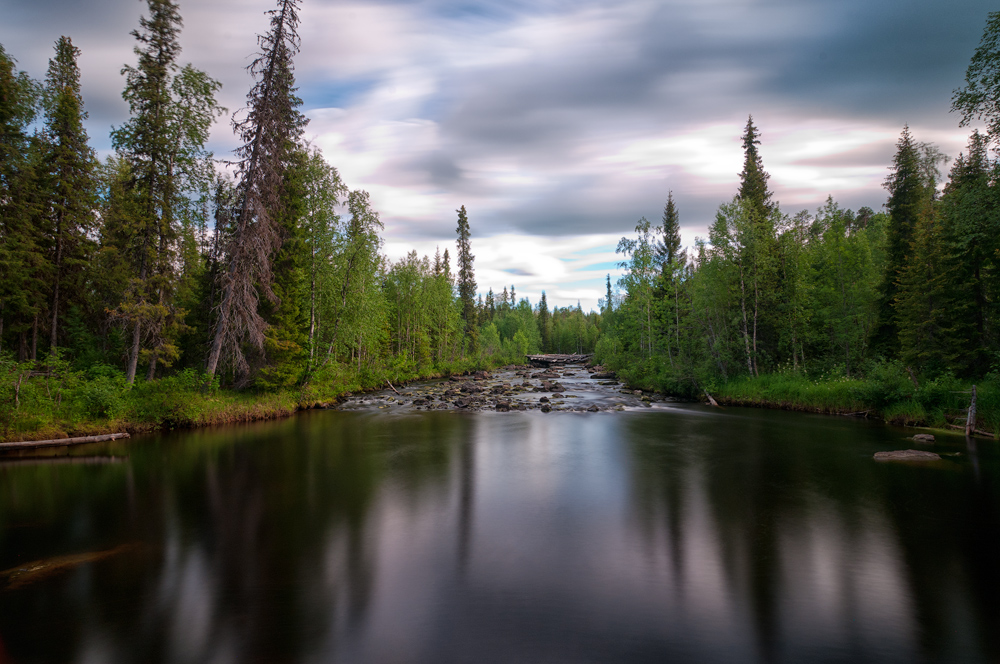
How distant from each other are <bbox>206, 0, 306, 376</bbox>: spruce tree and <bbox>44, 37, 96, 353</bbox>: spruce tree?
8.18m

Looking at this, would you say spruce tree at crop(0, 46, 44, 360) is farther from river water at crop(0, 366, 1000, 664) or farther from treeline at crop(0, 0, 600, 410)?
river water at crop(0, 366, 1000, 664)

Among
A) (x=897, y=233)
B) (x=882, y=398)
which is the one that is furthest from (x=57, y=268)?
(x=897, y=233)

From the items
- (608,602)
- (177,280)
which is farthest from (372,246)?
(608,602)

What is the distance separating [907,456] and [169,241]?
97.0 feet

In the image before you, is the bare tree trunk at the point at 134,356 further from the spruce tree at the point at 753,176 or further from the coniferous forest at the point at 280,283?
the spruce tree at the point at 753,176

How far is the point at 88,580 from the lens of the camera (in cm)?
675

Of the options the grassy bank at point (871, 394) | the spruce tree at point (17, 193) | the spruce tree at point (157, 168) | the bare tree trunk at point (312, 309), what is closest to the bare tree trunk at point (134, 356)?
the spruce tree at point (157, 168)

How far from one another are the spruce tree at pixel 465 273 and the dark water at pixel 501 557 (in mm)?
50233

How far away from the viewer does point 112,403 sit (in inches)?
654

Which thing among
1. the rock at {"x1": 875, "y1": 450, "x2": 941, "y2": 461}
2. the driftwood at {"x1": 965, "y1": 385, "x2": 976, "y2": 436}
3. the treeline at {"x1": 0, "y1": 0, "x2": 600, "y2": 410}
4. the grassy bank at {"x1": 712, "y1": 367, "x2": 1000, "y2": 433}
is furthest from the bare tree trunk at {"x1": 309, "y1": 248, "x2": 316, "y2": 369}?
the driftwood at {"x1": 965, "y1": 385, "x2": 976, "y2": 436}

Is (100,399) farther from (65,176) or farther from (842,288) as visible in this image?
(842,288)

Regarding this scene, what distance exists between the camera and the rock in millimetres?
13344

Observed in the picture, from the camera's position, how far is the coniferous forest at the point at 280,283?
18.0 meters

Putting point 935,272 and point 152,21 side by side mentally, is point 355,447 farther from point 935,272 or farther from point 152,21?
point 935,272
